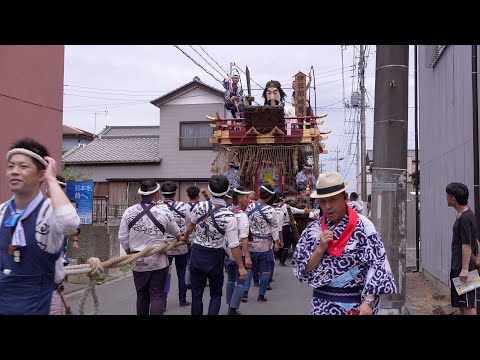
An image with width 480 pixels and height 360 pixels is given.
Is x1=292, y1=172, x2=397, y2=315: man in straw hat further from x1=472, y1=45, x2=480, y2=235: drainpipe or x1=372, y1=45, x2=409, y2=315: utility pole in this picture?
x1=472, y1=45, x2=480, y2=235: drainpipe

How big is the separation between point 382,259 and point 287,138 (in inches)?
375

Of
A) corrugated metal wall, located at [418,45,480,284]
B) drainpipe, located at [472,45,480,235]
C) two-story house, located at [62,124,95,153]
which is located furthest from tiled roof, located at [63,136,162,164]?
drainpipe, located at [472,45,480,235]

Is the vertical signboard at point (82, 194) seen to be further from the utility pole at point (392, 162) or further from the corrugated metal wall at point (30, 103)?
the utility pole at point (392, 162)

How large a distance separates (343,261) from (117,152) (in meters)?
23.7

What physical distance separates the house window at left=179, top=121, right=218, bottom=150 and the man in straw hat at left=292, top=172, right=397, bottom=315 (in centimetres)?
2073

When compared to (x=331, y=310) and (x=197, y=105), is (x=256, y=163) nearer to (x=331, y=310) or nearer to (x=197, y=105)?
(x=331, y=310)

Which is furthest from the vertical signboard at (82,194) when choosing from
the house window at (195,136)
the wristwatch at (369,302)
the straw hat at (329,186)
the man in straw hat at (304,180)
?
the house window at (195,136)

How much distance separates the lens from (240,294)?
676cm

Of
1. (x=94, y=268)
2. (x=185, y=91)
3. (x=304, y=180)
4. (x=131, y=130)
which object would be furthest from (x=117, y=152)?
(x=94, y=268)

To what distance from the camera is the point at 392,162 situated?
5348 mm

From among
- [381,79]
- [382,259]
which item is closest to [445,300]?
[381,79]

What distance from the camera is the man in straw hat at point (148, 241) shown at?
5.38 metres

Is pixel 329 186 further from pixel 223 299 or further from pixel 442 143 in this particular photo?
pixel 442 143

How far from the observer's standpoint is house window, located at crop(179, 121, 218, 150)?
23922mm
